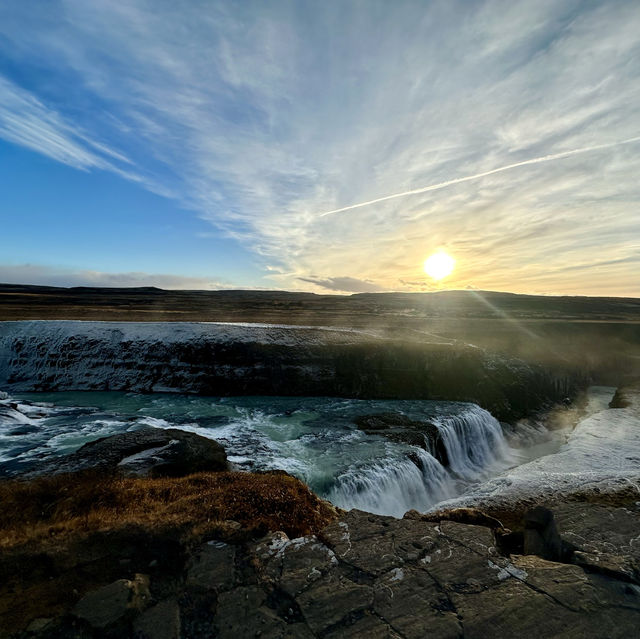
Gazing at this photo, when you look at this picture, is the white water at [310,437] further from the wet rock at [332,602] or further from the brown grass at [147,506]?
the wet rock at [332,602]

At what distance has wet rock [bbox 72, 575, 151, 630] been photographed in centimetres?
554

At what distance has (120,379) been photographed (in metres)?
32.3

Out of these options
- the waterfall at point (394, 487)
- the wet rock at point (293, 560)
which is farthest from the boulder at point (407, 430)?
the wet rock at point (293, 560)

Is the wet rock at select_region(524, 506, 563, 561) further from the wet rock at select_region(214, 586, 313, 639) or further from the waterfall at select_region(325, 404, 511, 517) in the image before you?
the waterfall at select_region(325, 404, 511, 517)

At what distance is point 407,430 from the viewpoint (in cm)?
2252

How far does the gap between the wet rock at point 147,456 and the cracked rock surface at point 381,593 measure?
662 centimetres

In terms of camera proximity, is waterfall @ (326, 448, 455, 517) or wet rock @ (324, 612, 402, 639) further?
waterfall @ (326, 448, 455, 517)

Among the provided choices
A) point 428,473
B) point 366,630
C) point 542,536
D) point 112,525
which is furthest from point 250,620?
point 428,473

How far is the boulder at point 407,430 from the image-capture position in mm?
21344

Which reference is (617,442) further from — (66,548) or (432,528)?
(66,548)

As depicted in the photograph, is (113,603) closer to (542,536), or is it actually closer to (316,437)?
(542,536)

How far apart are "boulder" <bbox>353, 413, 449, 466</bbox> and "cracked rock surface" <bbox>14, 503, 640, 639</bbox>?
1331cm

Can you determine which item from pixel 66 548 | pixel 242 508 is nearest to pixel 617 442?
pixel 242 508

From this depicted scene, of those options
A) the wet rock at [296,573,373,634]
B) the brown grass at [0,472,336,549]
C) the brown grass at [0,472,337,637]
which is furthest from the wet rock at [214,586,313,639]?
the brown grass at [0,472,336,549]
